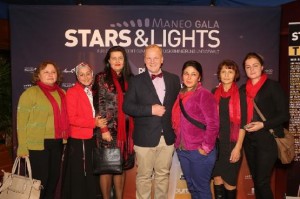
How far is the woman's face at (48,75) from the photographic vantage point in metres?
3.39

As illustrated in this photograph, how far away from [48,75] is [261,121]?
7.13 feet

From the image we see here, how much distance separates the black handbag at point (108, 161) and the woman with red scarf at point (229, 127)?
0.99 metres

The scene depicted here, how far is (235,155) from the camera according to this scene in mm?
3289

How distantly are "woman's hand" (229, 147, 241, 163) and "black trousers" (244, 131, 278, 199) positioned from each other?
16 cm

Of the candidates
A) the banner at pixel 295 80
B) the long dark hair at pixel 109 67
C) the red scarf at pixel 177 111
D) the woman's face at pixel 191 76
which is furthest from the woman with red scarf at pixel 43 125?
the banner at pixel 295 80

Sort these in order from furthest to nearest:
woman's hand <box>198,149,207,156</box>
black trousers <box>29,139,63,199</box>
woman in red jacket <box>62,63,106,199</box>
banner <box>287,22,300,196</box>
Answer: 1. banner <box>287,22,300,196</box>
2. woman in red jacket <box>62,63,106,199</box>
3. black trousers <box>29,139,63,199</box>
4. woman's hand <box>198,149,207,156</box>

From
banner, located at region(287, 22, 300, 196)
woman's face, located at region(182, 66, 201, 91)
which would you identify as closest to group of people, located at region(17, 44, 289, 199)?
woman's face, located at region(182, 66, 201, 91)

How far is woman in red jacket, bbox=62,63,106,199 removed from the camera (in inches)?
136

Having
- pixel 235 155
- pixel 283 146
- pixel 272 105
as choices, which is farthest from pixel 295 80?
pixel 235 155

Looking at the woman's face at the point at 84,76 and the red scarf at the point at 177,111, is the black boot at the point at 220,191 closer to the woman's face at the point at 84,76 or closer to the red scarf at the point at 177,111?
the red scarf at the point at 177,111

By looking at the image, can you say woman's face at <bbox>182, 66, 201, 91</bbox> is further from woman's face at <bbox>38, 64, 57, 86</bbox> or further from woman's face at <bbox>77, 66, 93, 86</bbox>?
woman's face at <bbox>38, 64, 57, 86</bbox>

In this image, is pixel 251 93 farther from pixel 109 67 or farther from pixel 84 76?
pixel 84 76

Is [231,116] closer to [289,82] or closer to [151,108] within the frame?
[151,108]

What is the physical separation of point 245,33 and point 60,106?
94.8 inches
